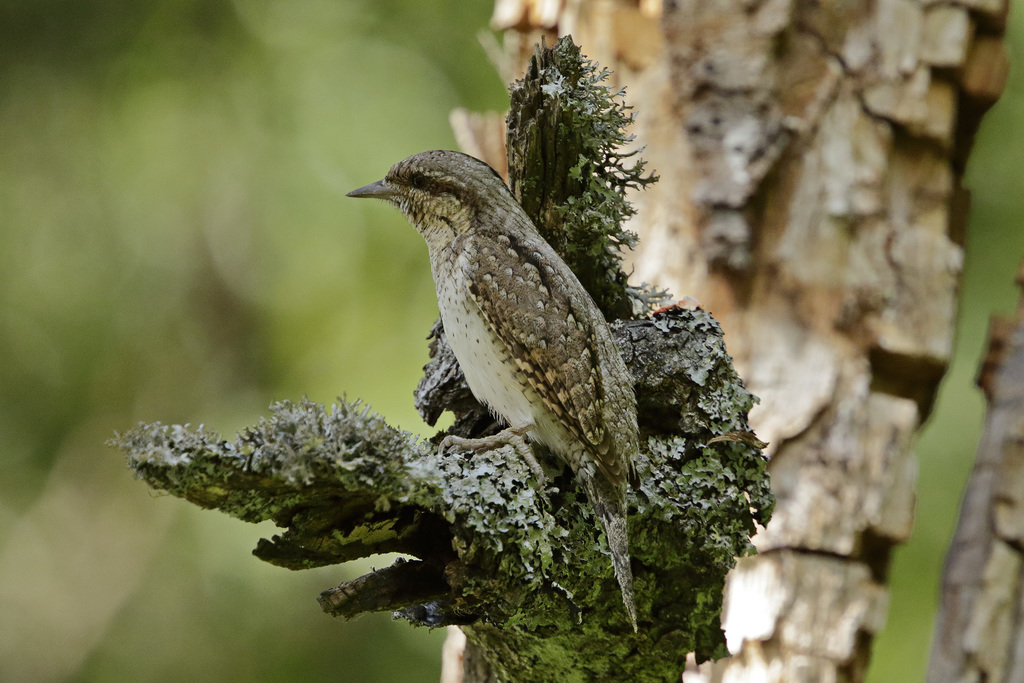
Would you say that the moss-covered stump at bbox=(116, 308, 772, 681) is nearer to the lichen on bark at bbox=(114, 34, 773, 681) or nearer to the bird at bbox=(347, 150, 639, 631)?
the lichen on bark at bbox=(114, 34, 773, 681)

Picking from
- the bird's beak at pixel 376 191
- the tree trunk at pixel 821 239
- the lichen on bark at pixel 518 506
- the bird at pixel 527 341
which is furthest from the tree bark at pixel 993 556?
the bird's beak at pixel 376 191

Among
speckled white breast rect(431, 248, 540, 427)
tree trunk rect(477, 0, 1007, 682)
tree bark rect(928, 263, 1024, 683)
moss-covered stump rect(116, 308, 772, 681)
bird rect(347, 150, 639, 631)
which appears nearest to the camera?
moss-covered stump rect(116, 308, 772, 681)

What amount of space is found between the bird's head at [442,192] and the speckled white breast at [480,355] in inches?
6.7

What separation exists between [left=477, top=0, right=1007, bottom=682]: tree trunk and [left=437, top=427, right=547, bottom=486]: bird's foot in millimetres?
1424

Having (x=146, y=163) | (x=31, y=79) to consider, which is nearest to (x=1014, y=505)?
(x=146, y=163)

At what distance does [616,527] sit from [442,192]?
1.16 m

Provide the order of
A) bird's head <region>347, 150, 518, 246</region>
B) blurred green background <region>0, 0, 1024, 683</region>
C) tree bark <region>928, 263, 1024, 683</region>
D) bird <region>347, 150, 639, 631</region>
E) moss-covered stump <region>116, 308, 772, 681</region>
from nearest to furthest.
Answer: moss-covered stump <region>116, 308, 772, 681</region>
bird <region>347, 150, 639, 631</region>
bird's head <region>347, 150, 518, 246</region>
tree bark <region>928, 263, 1024, 683</region>
blurred green background <region>0, 0, 1024, 683</region>

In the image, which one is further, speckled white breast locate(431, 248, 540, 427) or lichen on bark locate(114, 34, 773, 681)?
speckled white breast locate(431, 248, 540, 427)

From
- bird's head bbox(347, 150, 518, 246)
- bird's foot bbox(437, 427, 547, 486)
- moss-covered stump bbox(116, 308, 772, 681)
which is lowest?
moss-covered stump bbox(116, 308, 772, 681)

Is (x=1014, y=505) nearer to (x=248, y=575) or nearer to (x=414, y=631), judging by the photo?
(x=414, y=631)

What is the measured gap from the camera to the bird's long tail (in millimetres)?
1892

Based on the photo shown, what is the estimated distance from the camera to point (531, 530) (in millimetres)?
1865

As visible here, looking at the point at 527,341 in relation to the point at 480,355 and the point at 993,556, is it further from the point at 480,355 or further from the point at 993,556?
the point at 993,556

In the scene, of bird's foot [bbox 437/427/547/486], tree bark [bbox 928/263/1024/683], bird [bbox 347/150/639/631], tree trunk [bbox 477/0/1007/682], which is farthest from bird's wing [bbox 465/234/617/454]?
tree bark [bbox 928/263/1024/683]
